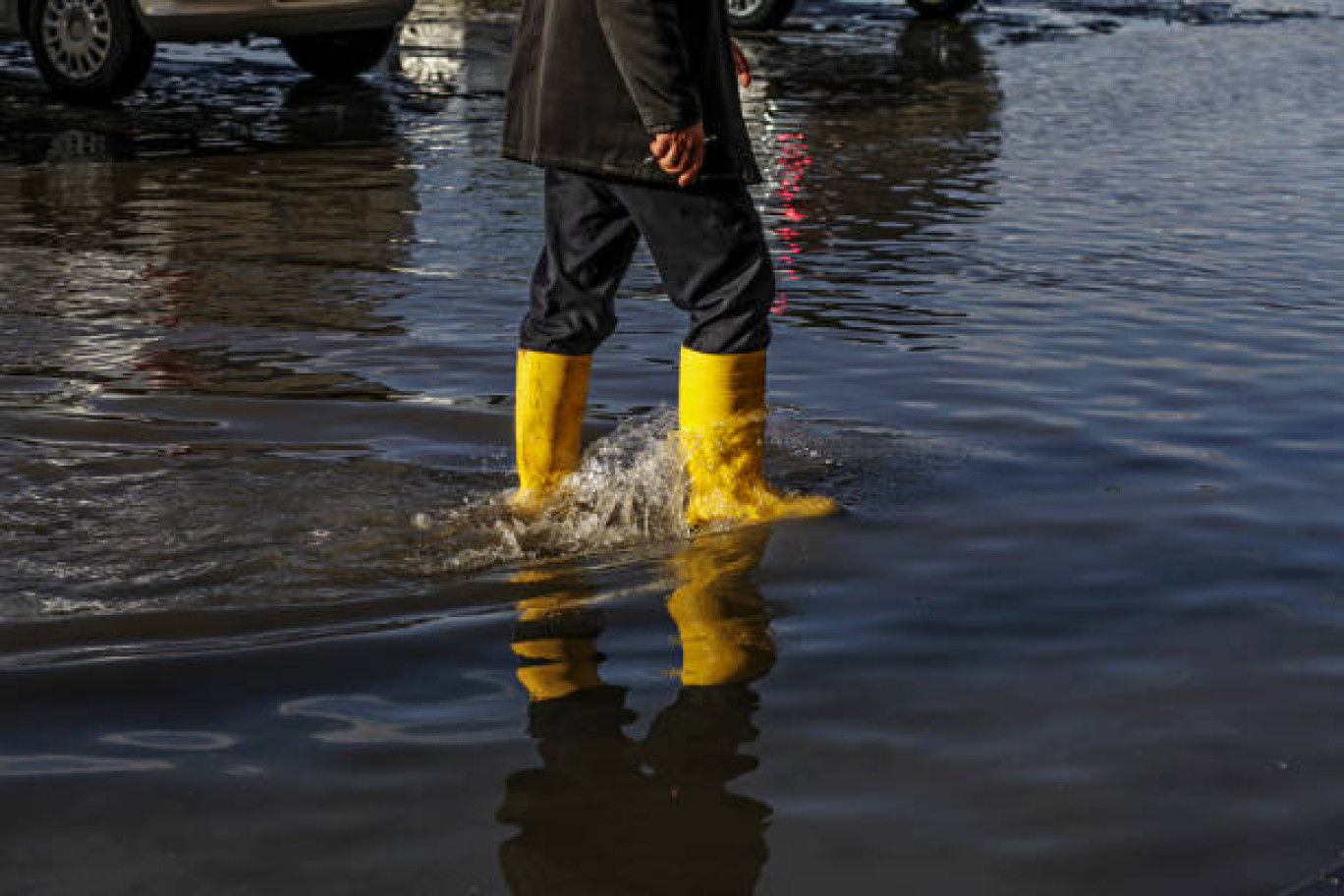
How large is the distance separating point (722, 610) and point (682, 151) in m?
0.88

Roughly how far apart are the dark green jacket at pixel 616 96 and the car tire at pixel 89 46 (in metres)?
6.67

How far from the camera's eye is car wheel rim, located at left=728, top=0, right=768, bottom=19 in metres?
14.5

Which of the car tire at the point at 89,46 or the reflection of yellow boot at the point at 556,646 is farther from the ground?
the car tire at the point at 89,46

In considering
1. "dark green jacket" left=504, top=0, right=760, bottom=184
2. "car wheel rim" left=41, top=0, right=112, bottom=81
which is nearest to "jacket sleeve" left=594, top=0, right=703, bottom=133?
"dark green jacket" left=504, top=0, right=760, bottom=184

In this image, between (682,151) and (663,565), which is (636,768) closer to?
(663,565)

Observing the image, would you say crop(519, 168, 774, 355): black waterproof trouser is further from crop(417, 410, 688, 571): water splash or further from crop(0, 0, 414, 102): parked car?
crop(0, 0, 414, 102): parked car

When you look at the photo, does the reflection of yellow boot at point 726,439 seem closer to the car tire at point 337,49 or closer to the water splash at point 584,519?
the water splash at point 584,519

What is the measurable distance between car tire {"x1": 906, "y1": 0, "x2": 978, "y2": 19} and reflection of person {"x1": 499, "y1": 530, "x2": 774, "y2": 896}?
42.7 ft

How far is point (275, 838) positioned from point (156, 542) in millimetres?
1388

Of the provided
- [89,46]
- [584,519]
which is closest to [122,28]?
[89,46]

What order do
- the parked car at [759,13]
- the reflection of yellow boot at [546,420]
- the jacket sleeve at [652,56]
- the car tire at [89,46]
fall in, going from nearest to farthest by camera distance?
the jacket sleeve at [652,56] < the reflection of yellow boot at [546,420] < the car tire at [89,46] < the parked car at [759,13]

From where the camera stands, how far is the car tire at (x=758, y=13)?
572 inches

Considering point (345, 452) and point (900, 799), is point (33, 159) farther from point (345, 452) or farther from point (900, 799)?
point (900, 799)

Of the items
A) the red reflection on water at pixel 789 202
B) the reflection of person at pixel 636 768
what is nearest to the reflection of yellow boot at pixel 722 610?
the reflection of person at pixel 636 768
